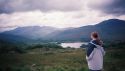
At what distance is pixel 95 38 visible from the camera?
7164 millimetres

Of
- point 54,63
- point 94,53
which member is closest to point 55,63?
point 54,63

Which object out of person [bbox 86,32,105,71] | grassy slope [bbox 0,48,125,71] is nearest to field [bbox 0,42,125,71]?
grassy slope [bbox 0,48,125,71]

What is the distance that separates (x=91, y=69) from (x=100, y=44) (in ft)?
2.24

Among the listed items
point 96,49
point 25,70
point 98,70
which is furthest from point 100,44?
point 25,70

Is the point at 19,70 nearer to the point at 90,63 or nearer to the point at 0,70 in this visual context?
the point at 0,70

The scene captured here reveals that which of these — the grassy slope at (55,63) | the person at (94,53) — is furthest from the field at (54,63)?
the person at (94,53)

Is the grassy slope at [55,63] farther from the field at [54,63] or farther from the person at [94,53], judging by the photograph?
the person at [94,53]

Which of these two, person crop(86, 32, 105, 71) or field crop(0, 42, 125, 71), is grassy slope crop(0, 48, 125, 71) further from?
person crop(86, 32, 105, 71)

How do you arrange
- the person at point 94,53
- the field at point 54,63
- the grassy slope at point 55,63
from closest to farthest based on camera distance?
the person at point 94,53
the field at point 54,63
the grassy slope at point 55,63

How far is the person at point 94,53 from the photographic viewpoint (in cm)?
709

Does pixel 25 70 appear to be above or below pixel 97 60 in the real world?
below

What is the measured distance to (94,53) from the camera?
7.16 m

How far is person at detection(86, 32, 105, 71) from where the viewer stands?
279 inches

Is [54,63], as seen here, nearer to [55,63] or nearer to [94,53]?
[55,63]
